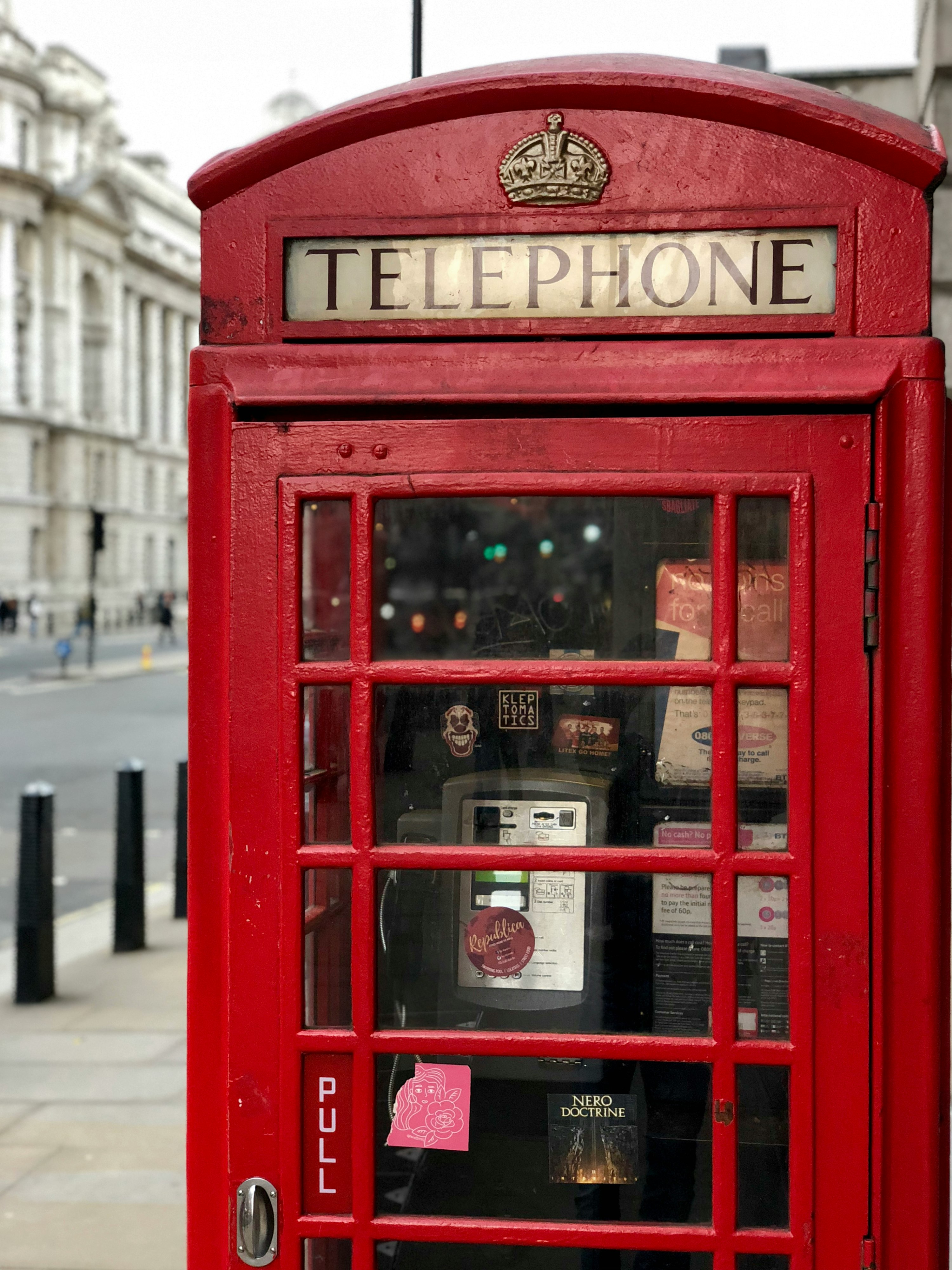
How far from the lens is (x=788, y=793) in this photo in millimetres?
2012

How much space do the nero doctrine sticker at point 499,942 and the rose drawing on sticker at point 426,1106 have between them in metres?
0.19

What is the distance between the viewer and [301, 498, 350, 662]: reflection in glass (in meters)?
2.10

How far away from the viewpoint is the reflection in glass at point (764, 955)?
203 centimetres

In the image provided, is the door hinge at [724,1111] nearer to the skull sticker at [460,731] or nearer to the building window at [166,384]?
the skull sticker at [460,731]

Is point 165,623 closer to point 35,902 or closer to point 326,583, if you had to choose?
point 35,902

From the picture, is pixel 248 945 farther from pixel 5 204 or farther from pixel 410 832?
pixel 5 204

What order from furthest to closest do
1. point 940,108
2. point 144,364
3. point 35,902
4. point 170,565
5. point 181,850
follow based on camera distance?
point 170,565
point 144,364
point 181,850
point 35,902
point 940,108

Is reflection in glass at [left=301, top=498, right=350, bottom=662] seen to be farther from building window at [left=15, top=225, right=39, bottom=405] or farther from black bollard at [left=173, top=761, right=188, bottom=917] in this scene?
building window at [left=15, top=225, right=39, bottom=405]

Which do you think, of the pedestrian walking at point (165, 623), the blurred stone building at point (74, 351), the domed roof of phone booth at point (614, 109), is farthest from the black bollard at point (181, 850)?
the blurred stone building at point (74, 351)

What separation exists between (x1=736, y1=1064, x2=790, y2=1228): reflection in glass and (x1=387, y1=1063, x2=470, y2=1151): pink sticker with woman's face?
458 mm

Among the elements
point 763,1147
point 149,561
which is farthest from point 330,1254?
point 149,561

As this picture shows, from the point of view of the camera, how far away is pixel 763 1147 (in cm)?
205

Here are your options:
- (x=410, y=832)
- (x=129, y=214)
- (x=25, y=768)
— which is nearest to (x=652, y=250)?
(x=410, y=832)

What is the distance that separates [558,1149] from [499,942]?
0.37 m
